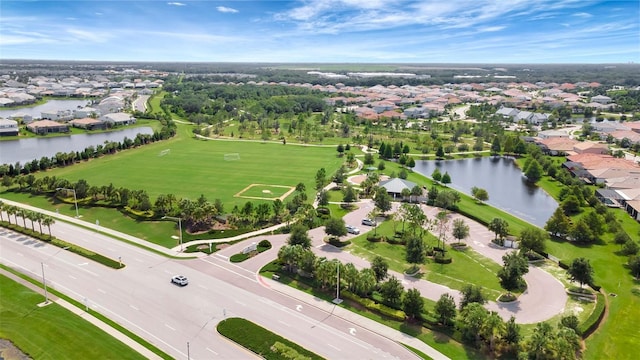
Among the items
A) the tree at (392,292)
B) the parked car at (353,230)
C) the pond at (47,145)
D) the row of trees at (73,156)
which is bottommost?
the parked car at (353,230)

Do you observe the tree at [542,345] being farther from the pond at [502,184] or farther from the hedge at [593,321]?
the pond at [502,184]

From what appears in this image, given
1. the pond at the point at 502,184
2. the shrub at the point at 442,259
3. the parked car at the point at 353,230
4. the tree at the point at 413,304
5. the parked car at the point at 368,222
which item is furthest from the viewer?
the pond at the point at 502,184

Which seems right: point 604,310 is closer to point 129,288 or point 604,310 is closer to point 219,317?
point 219,317

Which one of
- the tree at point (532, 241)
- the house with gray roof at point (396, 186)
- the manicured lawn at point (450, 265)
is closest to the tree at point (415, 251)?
the manicured lawn at point (450, 265)

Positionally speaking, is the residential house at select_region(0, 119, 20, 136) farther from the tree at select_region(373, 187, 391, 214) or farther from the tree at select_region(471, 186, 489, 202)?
the tree at select_region(471, 186, 489, 202)

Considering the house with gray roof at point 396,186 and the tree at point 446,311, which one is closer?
the tree at point 446,311

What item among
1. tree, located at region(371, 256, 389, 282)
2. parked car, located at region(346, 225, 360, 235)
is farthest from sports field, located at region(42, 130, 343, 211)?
tree, located at region(371, 256, 389, 282)
